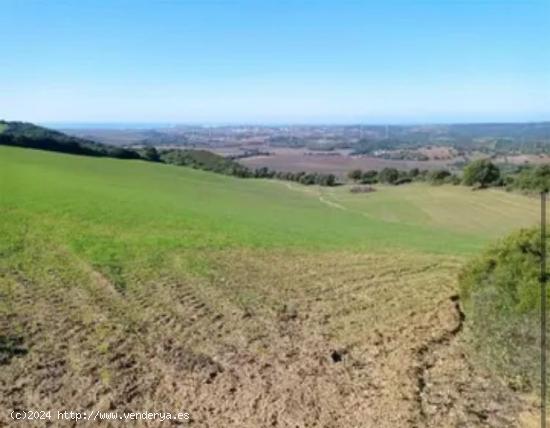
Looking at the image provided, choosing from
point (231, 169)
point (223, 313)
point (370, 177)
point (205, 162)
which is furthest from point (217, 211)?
point (205, 162)

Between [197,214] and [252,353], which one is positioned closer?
[252,353]

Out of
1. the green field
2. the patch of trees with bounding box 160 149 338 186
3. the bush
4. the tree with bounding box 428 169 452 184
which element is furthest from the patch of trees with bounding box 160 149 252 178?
the bush

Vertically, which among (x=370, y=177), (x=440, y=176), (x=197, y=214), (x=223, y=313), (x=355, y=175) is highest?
(x=223, y=313)

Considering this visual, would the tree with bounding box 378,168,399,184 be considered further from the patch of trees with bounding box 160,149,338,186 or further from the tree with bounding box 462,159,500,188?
the tree with bounding box 462,159,500,188

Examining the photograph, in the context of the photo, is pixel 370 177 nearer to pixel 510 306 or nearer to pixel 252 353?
pixel 252 353

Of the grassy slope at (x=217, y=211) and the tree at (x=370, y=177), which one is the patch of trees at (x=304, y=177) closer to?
the tree at (x=370, y=177)

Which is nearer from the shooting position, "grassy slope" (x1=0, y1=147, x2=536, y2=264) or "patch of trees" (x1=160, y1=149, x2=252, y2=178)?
"grassy slope" (x1=0, y1=147, x2=536, y2=264)

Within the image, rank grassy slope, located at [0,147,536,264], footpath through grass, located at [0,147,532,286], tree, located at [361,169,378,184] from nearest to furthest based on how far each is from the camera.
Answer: footpath through grass, located at [0,147,532,286] < grassy slope, located at [0,147,536,264] < tree, located at [361,169,378,184]
